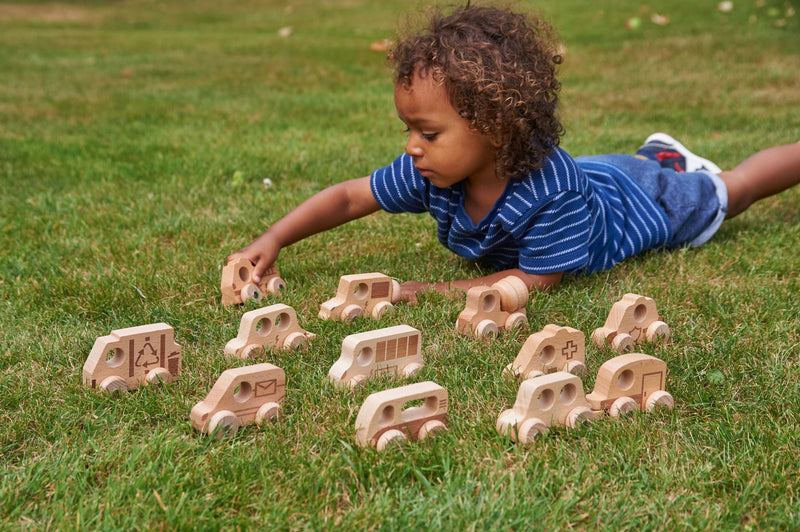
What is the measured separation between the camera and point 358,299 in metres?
2.95

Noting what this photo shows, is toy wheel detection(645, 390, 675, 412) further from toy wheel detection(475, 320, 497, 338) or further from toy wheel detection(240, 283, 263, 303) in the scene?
toy wheel detection(240, 283, 263, 303)

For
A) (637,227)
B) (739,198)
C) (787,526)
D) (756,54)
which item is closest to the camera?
(787,526)

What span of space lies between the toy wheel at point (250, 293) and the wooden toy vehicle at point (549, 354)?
111cm

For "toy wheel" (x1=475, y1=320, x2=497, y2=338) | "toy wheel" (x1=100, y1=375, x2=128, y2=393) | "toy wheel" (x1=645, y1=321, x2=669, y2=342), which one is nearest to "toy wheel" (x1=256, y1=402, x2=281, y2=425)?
"toy wheel" (x1=100, y1=375, x2=128, y2=393)

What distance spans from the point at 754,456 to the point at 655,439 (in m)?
0.23

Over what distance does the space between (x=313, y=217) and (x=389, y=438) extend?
64.0 inches

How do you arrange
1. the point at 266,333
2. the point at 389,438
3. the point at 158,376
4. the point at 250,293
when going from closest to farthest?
the point at 389,438 < the point at 158,376 < the point at 266,333 < the point at 250,293

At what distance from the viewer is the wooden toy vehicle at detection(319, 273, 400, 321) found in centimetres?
291

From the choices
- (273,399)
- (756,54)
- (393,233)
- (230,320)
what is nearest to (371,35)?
(756,54)

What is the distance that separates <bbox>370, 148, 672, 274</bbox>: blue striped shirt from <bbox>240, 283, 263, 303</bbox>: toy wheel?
0.69 metres

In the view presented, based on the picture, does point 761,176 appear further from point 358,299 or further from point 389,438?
point 389,438

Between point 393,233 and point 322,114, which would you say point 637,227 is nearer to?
point 393,233

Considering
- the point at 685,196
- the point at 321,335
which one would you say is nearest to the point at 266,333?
the point at 321,335

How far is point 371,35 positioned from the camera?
1312 centimetres
